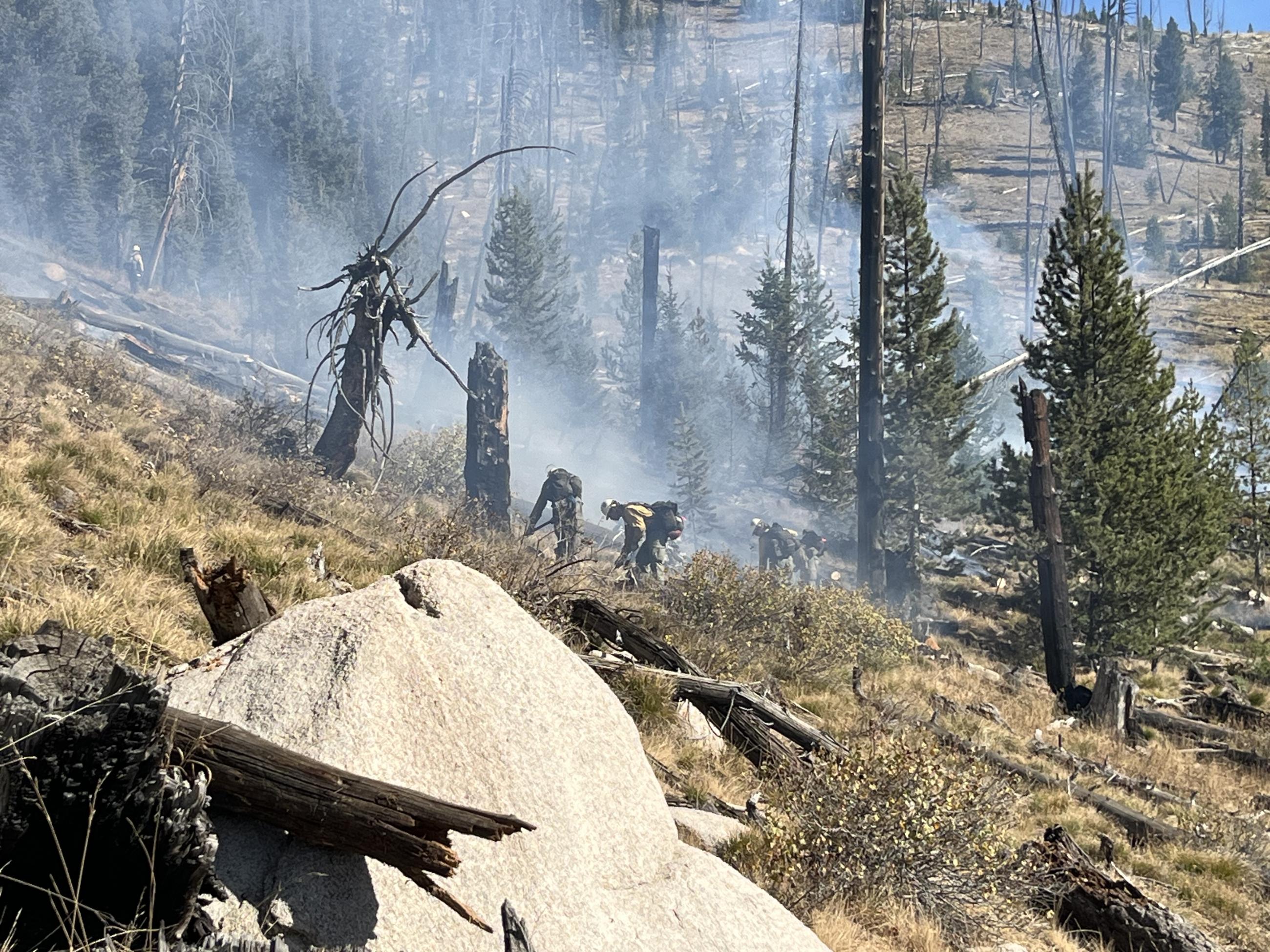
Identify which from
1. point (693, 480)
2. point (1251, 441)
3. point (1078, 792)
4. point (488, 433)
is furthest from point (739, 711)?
point (693, 480)

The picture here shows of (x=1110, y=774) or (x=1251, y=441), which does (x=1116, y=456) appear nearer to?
(x=1110, y=774)

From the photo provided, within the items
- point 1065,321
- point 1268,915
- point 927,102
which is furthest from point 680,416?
point 927,102

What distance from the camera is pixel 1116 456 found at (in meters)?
17.4

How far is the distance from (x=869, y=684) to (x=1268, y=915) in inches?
178

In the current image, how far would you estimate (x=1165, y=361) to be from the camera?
54.0 m

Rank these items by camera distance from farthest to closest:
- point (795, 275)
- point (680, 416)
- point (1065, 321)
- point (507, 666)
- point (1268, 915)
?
point (795, 275) → point (680, 416) → point (1065, 321) → point (1268, 915) → point (507, 666)

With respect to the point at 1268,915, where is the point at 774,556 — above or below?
below

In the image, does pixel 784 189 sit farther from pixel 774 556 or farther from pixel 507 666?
pixel 507 666

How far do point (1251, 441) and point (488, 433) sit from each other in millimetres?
21999

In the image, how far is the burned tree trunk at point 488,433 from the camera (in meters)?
18.7

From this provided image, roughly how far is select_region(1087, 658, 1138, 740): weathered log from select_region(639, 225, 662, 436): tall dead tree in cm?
3321

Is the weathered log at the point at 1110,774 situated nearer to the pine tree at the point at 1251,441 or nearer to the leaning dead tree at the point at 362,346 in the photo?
the leaning dead tree at the point at 362,346

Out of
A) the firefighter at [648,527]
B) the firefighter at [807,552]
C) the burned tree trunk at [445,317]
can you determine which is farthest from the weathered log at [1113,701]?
the burned tree trunk at [445,317]

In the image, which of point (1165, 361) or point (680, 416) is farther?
point (1165, 361)
